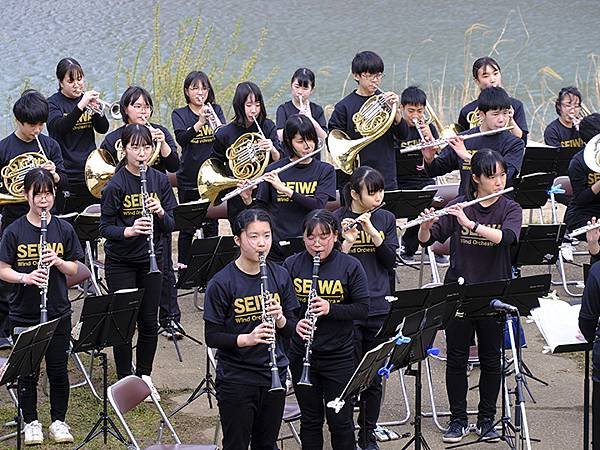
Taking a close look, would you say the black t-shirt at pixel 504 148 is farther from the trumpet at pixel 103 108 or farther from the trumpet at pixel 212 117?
the trumpet at pixel 103 108

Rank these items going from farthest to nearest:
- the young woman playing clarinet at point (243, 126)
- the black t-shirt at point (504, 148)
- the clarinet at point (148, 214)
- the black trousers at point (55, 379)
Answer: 1. the young woman playing clarinet at point (243, 126)
2. the black t-shirt at point (504, 148)
3. the clarinet at point (148, 214)
4. the black trousers at point (55, 379)

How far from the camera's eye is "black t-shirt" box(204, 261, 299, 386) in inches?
210

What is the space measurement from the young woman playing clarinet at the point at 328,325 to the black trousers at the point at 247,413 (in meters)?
0.37

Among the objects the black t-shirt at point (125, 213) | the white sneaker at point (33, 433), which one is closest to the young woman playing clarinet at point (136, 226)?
the black t-shirt at point (125, 213)

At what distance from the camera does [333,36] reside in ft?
66.5

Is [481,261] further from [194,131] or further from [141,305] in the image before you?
[194,131]

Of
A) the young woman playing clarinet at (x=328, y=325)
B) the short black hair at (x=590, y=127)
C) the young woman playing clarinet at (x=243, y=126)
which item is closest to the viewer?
the young woman playing clarinet at (x=328, y=325)

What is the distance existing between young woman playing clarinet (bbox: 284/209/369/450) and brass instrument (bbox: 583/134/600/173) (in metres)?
2.37

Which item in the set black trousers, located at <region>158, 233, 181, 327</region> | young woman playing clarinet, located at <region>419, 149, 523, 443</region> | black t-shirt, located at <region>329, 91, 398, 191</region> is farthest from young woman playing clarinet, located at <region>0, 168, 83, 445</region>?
black t-shirt, located at <region>329, 91, 398, 191</region>

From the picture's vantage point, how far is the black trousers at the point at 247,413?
5.31m

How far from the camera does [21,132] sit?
7496 mm

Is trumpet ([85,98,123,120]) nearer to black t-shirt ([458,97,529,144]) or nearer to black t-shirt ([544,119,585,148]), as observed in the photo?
black t-shirt ([458,97,529,144])

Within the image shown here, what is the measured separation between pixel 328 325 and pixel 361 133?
2701 millimetres

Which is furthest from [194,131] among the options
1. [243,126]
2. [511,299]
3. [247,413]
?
[247,413]
